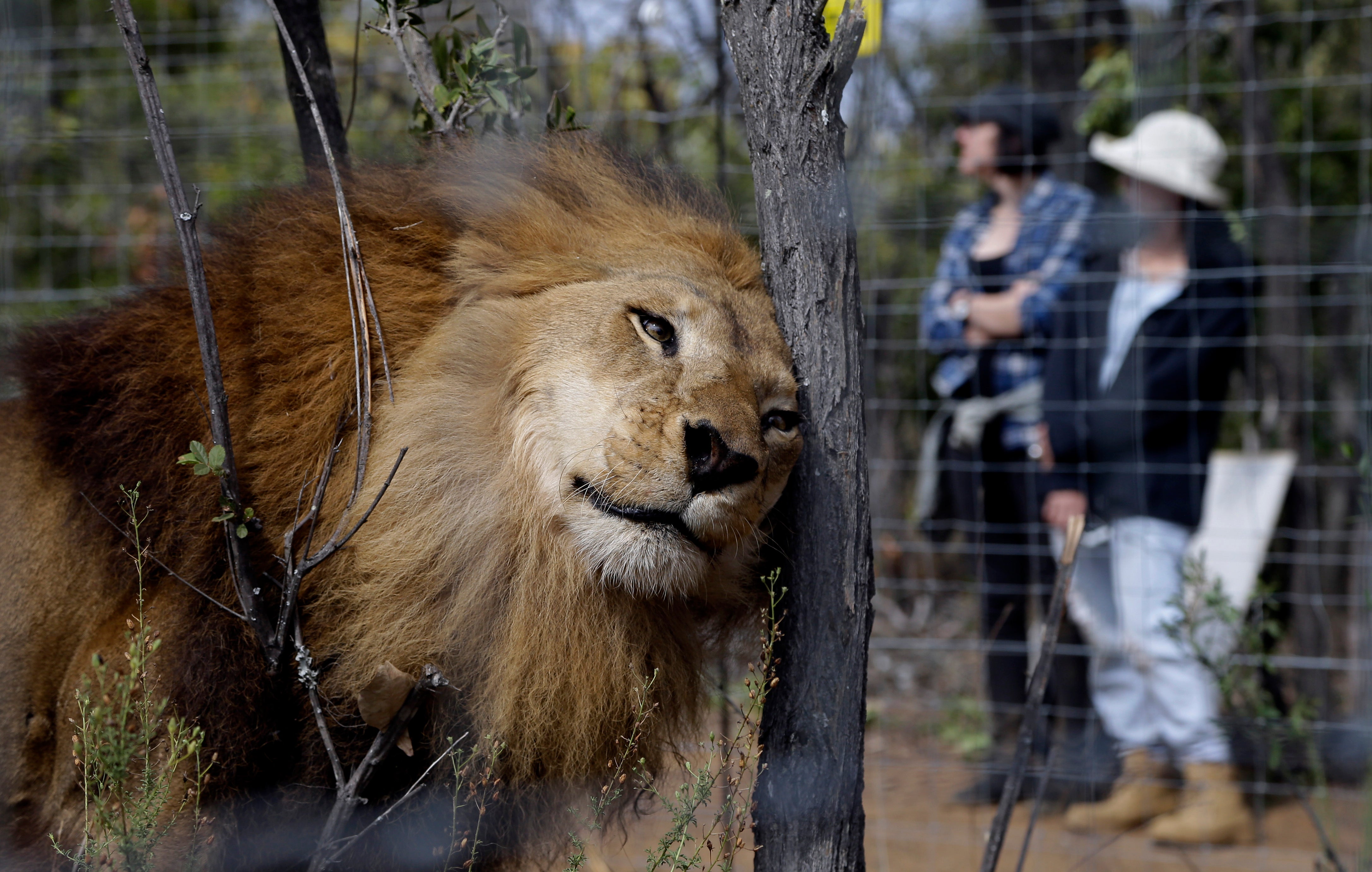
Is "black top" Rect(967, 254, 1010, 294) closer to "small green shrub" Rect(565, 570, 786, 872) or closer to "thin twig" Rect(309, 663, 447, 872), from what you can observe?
"small green shrub" Rect(565, 570, 786, 872)

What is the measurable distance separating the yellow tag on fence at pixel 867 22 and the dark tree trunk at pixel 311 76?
101 cm

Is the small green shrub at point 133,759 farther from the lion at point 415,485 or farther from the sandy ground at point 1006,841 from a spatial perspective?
the sandy ground at point 1006,841

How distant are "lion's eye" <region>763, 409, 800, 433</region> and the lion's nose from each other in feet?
0.52

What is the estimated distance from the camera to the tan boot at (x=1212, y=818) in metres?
4.10

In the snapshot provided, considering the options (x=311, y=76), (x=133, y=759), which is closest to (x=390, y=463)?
(x=133, y=759)

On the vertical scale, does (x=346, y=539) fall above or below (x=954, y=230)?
below

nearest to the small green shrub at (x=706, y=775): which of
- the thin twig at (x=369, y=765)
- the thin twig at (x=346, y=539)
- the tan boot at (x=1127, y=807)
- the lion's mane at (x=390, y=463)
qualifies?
the lion's mane at (x=390, y=463)

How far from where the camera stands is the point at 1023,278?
14.7ft

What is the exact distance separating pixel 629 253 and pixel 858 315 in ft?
1.24

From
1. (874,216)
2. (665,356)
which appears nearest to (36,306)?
(874,216)

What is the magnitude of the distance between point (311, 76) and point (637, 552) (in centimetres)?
148

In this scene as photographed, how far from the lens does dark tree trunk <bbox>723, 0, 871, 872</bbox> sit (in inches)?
67.6

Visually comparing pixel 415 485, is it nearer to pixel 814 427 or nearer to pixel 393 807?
pixel 393 807

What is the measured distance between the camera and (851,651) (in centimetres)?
176
